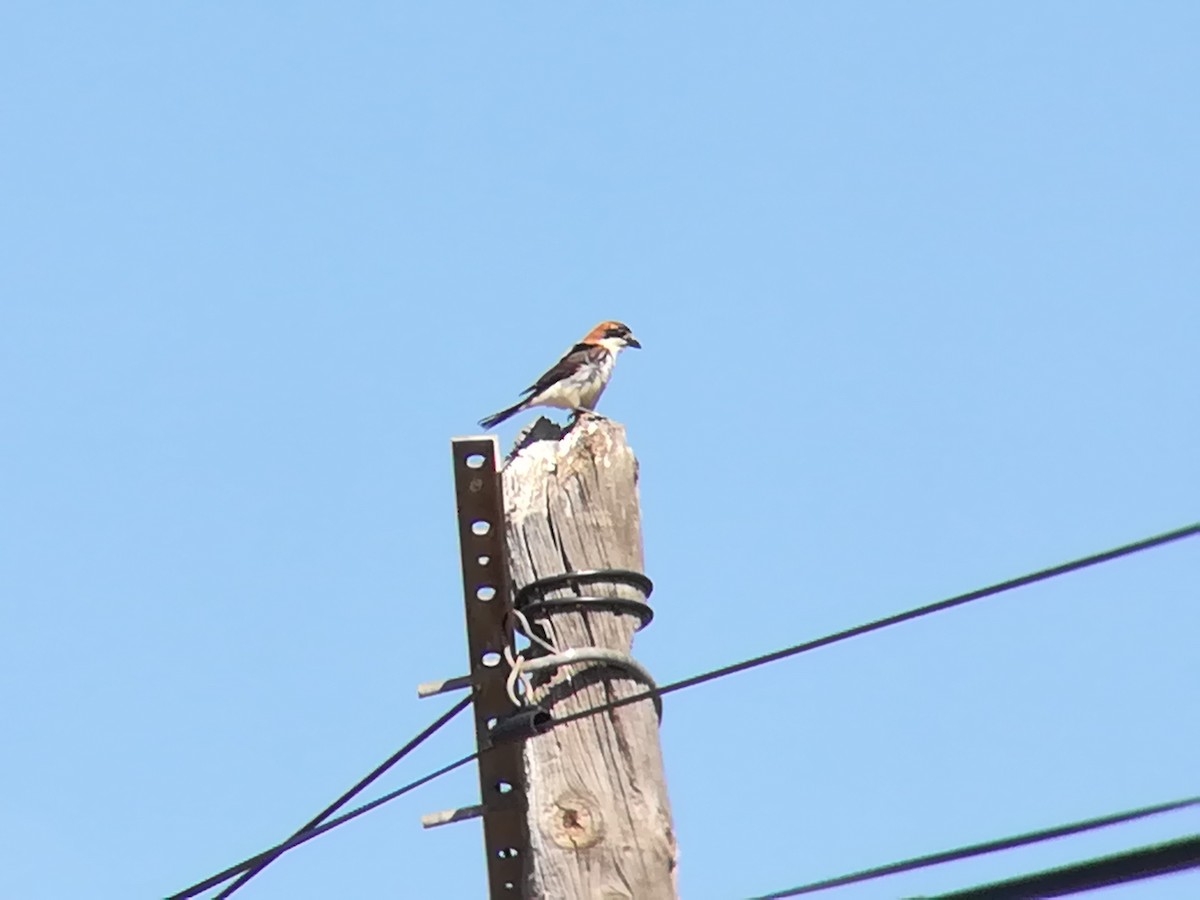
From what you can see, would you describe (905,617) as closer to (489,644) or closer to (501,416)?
(489,644)

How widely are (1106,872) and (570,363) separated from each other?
35.2 feet

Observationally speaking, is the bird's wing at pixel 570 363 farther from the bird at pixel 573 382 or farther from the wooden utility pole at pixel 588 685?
the wooden utility pole at pixel 588 685

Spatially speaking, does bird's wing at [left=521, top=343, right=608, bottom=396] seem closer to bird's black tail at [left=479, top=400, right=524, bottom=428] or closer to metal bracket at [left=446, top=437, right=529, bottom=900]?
bird's black tail at [left=479, top=400, right=524, bottom=428]

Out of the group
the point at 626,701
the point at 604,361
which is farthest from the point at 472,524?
the point at 604,361

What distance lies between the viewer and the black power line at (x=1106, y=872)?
13.6 feet

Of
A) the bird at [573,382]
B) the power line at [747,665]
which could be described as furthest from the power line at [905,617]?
the bird at [573,382]

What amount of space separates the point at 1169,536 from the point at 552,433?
2.04 metres

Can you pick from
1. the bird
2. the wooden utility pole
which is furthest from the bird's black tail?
the wooden utility pole

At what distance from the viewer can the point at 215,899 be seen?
6141mm

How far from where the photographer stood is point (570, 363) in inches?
584

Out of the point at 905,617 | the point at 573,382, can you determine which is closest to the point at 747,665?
the point at 905,617

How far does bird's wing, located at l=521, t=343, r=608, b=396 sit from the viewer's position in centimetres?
1474

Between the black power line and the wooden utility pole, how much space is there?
3.51 ft

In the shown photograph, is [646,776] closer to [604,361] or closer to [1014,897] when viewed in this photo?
[1014,897]
